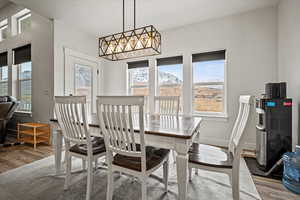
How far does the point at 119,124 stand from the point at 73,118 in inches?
22.1

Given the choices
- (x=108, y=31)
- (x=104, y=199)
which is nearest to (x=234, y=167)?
(x=104, y=199)

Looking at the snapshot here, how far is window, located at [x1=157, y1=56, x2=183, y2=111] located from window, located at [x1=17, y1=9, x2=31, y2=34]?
3.68 meters

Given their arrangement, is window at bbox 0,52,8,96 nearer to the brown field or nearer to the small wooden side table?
the small wooden side table

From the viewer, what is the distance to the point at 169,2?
→ 255cm

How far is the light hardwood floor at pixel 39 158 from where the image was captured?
1.54 metres

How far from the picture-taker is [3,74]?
4.46 metres

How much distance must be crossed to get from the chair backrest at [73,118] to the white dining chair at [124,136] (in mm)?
246

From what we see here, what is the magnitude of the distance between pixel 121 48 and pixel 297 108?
2.52 meters

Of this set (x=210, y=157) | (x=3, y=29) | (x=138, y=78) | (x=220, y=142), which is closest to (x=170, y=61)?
(x=138, y=78)

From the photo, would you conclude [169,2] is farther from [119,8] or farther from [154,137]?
[154,137]

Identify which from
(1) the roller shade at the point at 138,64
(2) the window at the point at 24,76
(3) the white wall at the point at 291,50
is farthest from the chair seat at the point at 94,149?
(2) the window at the point at 24,76

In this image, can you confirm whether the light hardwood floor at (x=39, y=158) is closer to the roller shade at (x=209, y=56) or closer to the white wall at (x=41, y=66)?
the white wall at (x=41, y=66)

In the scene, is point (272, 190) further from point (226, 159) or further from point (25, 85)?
point (25, 85)

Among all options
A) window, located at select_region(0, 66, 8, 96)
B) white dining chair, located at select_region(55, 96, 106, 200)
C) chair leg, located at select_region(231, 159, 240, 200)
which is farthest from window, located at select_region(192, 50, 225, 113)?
window, located at select_region(0, 66, 8, 96)
